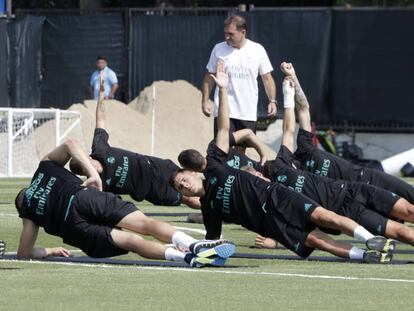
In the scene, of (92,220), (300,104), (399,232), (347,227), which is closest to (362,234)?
(347,227)

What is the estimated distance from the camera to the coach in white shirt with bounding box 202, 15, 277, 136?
1669 centimetres

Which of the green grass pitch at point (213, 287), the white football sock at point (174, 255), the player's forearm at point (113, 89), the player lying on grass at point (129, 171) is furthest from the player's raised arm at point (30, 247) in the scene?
the player's forearm at point (113, 89)

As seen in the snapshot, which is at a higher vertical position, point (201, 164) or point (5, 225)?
point (201, 164)

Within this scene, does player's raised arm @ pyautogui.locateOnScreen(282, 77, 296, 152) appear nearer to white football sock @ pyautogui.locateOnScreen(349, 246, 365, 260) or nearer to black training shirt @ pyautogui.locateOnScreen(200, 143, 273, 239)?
black training shirt @ pyautogui.locateOnScreen(200, 143, 273, 239)

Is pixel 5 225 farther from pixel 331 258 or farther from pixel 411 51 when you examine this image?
pixel 411 51

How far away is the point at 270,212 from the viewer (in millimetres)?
11578

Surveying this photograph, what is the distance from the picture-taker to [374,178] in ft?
44.7

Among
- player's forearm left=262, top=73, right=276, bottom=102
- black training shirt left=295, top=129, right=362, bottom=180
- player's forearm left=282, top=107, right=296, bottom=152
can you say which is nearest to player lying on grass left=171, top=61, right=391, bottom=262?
player's forearm left=282, top=107, right=296, bottom=152

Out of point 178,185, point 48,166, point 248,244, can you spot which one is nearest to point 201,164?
point 178,185

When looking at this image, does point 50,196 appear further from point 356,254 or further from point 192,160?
point 356,254

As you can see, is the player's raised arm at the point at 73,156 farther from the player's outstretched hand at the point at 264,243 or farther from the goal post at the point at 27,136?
the goal post at the point at 27,136

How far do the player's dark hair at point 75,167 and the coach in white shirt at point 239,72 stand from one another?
467 centimetres

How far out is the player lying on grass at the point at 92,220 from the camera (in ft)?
36.5

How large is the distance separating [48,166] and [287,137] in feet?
9.41
